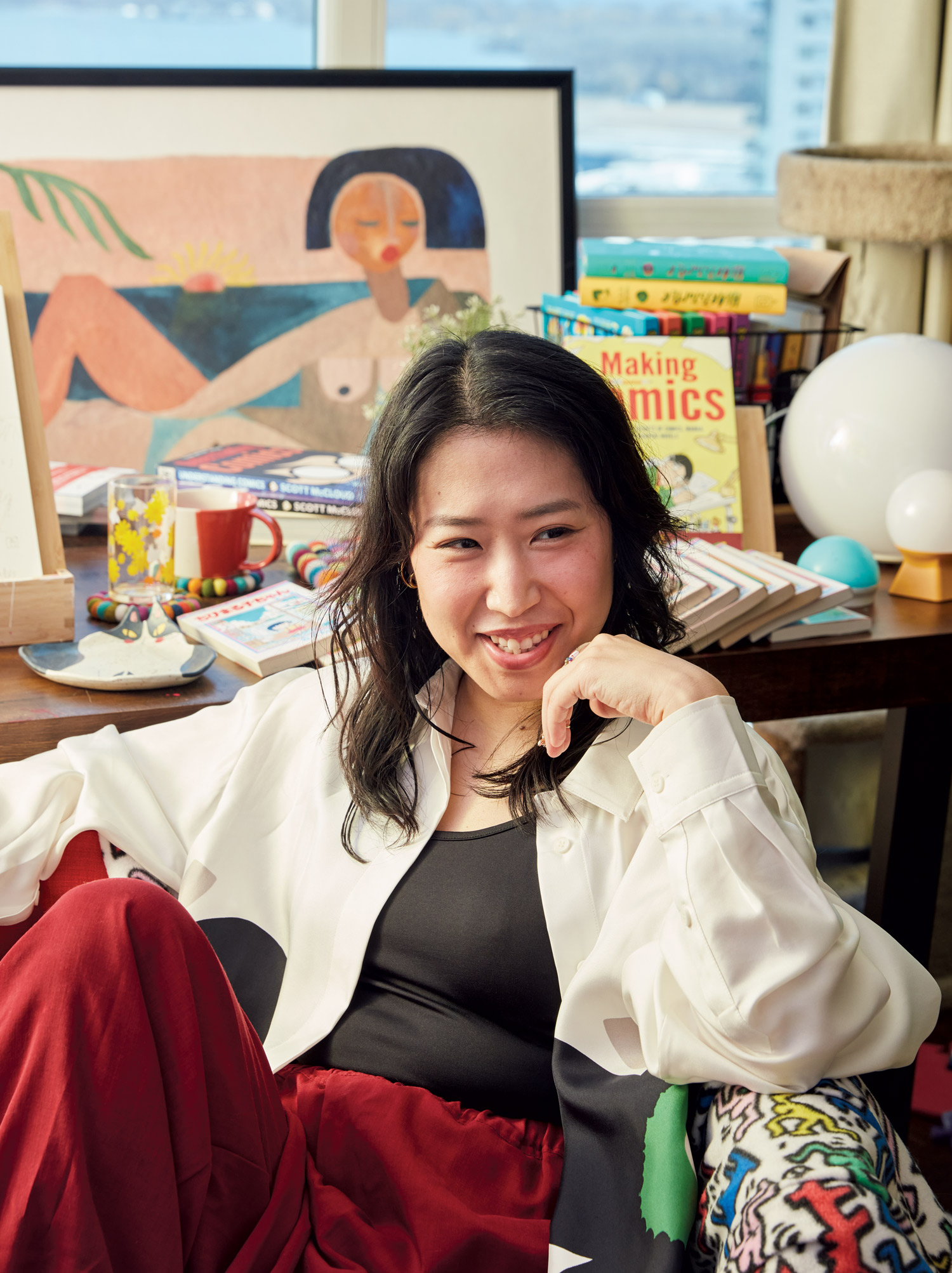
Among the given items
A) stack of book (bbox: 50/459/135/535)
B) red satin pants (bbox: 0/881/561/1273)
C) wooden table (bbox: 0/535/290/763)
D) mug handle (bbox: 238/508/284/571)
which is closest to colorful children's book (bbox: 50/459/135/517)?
stack of book (bbox: 50/459/135/535)

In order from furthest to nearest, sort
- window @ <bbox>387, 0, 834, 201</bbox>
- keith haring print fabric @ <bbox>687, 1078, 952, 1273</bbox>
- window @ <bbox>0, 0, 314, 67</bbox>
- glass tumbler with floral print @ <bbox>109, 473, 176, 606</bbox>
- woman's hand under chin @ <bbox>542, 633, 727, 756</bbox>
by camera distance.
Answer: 1. window @ <bbox>387, 0, 834, 201</bbox>
2. window @ <bbox>0, 0, 314, 67</bbox>
3. glass tumbler with floral print @ <bbox>109, 473, 176, 606</bbox>
4. woman's hand under chin @ <bbox>542, 633, 727, 756</bbox>
5. keith haring print fabric @ <bbox>687, 1078, 952, 1273</bbox>

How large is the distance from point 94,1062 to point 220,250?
1.45 m

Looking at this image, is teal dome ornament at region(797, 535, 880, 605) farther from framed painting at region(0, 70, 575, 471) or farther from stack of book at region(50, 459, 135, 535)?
stack of book at region(50, 459, 135, 535)

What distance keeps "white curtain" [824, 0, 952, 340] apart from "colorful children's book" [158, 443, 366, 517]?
1.02m

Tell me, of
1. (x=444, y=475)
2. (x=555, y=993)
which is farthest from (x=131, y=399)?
(x=555, y=993)

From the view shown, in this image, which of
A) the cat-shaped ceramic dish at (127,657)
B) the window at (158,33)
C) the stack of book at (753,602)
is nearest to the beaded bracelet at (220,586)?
the cat-shaped ceramic dish at (127,657)

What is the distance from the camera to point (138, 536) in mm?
1417

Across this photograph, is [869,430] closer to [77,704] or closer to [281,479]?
[281,479]

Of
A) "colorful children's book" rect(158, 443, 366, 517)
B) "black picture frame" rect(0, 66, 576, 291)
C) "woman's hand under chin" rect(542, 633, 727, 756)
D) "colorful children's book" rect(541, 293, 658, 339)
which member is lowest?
"woman's hand under chin" rect(542, 633, 727, 756)

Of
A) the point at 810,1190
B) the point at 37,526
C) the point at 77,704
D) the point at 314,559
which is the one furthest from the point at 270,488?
the point at 810,1190

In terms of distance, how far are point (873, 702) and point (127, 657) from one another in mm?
813

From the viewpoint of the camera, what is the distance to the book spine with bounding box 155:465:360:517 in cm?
161

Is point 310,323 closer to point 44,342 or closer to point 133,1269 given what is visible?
point 44,342

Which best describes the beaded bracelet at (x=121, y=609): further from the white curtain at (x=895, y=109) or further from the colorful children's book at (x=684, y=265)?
the white curtain at (x=895, y=109)
